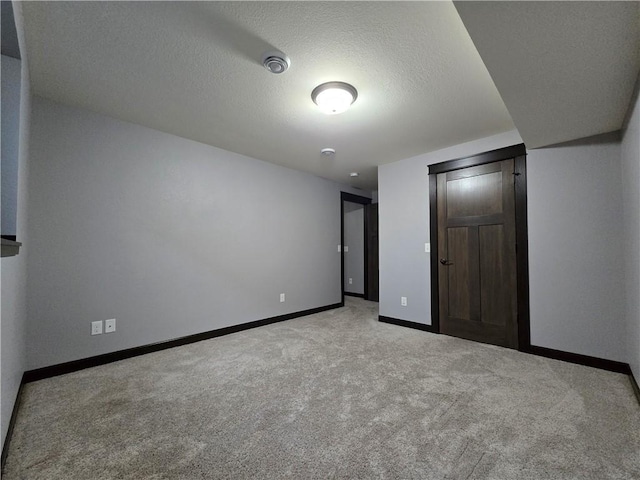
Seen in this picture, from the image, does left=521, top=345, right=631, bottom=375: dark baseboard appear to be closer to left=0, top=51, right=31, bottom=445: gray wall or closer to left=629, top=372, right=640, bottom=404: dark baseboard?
left=629, top=372, right=640, bottom=404: dark baseboard

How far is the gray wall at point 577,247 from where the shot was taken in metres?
2.48

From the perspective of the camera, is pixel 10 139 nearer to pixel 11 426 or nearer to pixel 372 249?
pixel 11 426

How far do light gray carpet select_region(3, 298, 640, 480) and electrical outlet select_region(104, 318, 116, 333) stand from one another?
35 centimetres

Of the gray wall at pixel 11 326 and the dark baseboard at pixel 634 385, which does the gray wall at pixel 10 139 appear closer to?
the gray wall at pixel 11 326

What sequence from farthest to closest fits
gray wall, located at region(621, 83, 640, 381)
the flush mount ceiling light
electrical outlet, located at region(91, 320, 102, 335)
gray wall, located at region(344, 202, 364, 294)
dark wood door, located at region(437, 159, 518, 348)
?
gray wall, located at region(344, 202, 364, 294) → dark wood door, located at region(437, 159, 518, 348) → electrical outlet, located at region(91, 320, 102, 335) → the flush mount ceiling light → gray wall, located at region(621, 83, 640, 381)

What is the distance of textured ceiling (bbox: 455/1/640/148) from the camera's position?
123 cm

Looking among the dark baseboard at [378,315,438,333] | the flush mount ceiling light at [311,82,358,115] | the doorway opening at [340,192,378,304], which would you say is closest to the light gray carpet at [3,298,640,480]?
the dark baseboard at [378,315,438,333]

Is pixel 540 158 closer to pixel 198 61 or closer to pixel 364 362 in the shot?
pixel 364 362

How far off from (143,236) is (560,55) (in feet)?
11.7

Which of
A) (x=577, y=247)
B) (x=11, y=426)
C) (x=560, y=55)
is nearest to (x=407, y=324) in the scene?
(x=577, y=247)

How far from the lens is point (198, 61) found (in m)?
1.93

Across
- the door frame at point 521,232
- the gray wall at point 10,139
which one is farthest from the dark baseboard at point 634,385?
the gray wall at point 10,139

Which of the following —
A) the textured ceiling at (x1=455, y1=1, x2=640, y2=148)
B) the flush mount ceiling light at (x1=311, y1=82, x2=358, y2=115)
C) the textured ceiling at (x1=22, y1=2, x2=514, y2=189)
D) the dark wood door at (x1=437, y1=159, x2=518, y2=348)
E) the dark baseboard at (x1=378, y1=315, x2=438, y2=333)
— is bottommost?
the dark baseboard at (x1=378, y1=315, x2=438, y2=333)

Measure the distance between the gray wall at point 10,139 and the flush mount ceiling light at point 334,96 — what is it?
1770mm
